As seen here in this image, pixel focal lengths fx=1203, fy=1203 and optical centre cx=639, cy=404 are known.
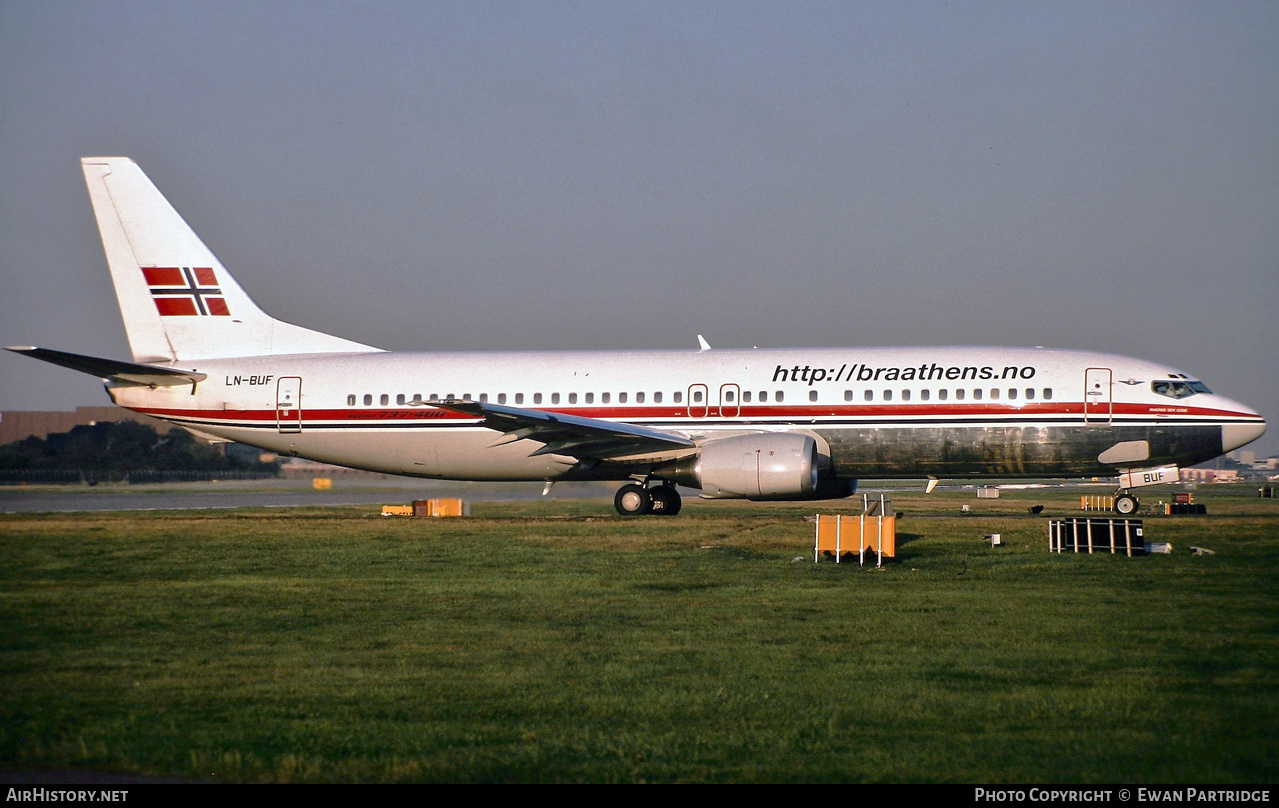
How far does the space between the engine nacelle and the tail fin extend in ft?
41.1

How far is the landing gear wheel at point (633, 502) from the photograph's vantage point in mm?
29422

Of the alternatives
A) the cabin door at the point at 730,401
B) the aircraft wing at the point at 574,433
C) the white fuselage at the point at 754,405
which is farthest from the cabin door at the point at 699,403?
the aircraft wing at the point at 574,433

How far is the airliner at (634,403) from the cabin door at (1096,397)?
48mm

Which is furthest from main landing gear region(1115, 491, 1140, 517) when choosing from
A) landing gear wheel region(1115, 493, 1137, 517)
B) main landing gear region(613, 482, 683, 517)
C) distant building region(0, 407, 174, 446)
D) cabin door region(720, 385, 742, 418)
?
distant building region(0, 407, 174, 446)

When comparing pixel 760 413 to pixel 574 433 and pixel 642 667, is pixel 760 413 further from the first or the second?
pixel 642 667

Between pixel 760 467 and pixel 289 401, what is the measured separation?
12552 mm

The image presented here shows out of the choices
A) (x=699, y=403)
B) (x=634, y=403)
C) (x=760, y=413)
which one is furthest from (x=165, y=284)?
(x=760, y=413)

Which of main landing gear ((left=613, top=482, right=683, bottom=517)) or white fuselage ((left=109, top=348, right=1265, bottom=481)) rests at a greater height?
white fuselage ((left=109, top=348, right=1265, bottom=481))

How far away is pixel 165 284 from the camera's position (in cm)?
→ 3148

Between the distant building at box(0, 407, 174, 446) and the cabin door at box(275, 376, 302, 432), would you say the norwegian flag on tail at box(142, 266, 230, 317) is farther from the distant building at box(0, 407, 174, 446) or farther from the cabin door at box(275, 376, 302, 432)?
the distant building at box(0, 407, 174, 446)

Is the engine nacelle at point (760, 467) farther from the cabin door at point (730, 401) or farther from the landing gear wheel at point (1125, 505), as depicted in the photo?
the landing gear wheel at point (1125, 505)

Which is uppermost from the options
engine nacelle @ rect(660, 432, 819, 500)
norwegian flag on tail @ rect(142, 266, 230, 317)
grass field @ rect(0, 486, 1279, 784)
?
norwegian flag on tail @ rect(142, 266, 230, 317)

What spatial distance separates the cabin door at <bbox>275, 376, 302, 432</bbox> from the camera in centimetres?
3069
